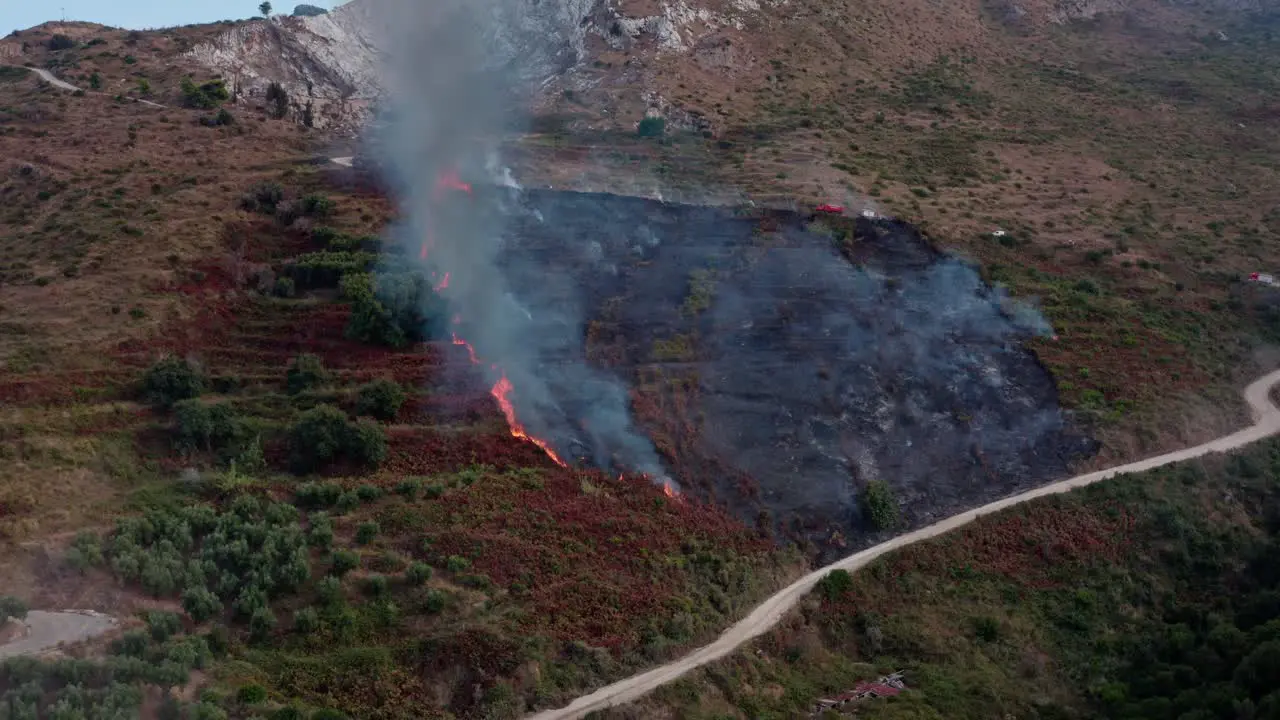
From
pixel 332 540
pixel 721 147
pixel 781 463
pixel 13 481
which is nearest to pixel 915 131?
pixel 721 147

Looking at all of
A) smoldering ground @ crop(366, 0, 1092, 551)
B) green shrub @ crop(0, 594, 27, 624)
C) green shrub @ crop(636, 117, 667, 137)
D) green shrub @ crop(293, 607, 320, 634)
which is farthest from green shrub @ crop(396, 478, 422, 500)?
green shrub @ crop(636, 117, 667, 137)

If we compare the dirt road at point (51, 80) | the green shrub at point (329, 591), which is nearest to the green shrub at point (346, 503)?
the green shrub at point (329, 591)

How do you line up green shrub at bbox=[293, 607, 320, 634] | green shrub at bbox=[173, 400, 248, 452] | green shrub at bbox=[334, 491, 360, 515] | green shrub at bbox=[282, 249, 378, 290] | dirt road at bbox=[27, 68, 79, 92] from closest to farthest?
green shrub at bbox=[293, 607, 320, 634] → green shrub at bbox=[334, 491, 360, 515] → green shrub at bbox=[173, 400, 248, 452] → green shrub at bbox=[282, 249, 378, 290] → dirt road at bbox=[27, 68, 79, 92]

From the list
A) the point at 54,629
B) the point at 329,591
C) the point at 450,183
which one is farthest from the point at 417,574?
the point at 450,183

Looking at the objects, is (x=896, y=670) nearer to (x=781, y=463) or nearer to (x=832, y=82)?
(x=781, y=463)

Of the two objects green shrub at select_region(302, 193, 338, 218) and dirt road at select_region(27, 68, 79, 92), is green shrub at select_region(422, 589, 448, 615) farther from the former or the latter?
dirt road at select_region(27, 68, 79, 92)

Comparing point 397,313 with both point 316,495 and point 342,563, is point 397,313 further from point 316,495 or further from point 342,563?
point 342,563
